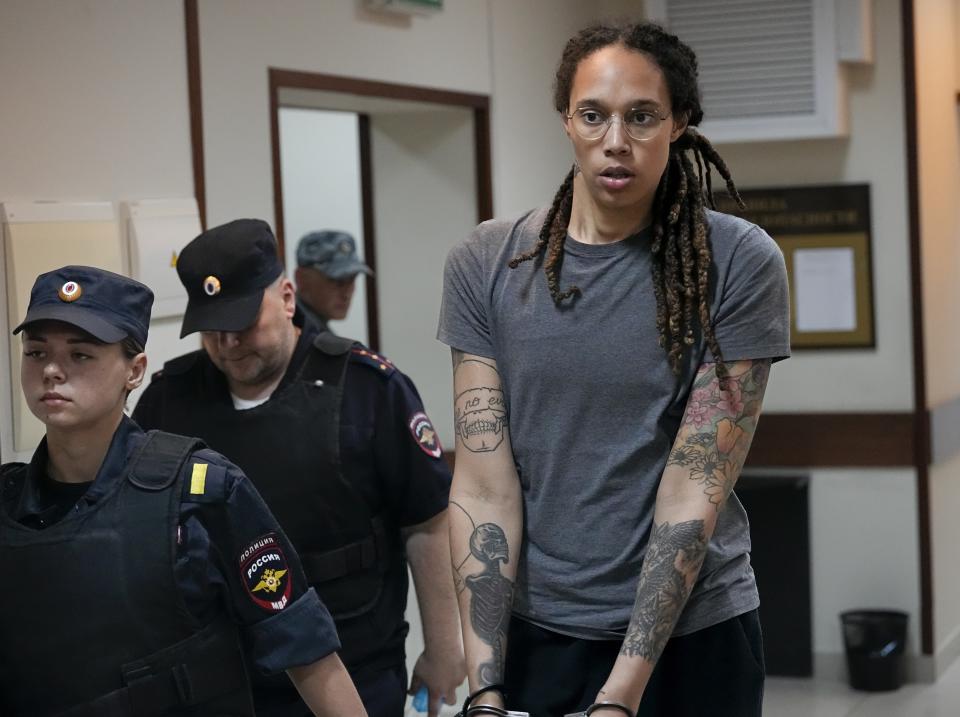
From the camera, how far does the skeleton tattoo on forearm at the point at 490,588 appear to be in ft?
6.21

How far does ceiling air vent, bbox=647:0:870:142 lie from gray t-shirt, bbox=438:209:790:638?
11.2ft

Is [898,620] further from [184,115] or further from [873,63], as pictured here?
[184,115]

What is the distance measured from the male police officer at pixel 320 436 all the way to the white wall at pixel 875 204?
9.76 ft

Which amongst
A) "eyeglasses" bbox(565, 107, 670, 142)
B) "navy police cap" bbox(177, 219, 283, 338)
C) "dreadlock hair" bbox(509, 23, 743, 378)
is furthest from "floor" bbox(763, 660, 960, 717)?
"eyeglasses" bbox(565, 107, 670, 142)

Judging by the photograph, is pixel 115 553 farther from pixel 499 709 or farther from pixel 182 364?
pixel 182 364

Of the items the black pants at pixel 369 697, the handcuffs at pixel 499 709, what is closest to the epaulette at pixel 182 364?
the black pants at pixel 369 697

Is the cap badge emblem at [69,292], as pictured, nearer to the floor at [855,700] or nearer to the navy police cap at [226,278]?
the navy police cap at [226,278]

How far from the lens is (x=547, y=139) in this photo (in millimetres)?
5285

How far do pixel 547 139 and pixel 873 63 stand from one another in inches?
49.3

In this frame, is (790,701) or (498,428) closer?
(498,428)

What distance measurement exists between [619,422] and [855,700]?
3664 mm

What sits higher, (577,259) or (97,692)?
(577,259)

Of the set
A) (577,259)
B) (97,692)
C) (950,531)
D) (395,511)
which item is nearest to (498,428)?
(577,259)

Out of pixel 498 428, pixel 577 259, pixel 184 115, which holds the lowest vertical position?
pixel 498 428
